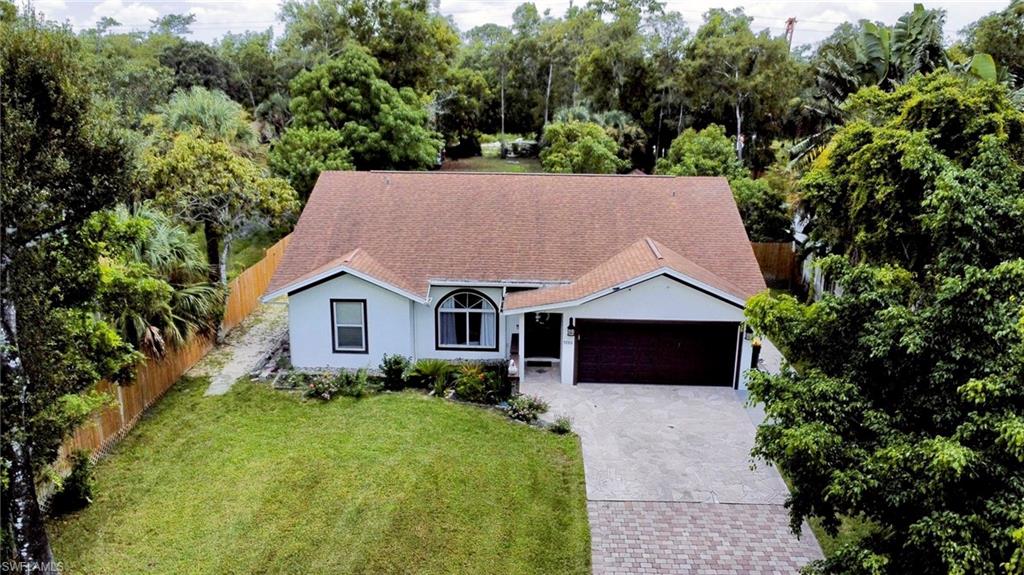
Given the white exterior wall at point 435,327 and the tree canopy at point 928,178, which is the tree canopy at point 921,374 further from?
the white exterior wall at point 435,327

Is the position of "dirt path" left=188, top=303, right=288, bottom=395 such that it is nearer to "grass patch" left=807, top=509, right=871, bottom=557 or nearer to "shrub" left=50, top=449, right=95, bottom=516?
"shrub" left=50, top=449, right=95, bottom=516

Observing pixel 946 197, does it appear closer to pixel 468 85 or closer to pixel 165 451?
pixel 165 451

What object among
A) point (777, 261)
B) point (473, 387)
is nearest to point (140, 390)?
point (473, 387)

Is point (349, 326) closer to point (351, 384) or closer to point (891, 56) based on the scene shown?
point (351, 384)

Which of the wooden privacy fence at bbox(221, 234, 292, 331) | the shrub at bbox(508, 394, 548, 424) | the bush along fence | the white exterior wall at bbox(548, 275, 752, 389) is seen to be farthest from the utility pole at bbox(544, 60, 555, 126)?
the shrub at bbox(508, 394, 548, 424)

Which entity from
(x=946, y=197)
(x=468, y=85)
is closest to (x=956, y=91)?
(x=946, y=197)
